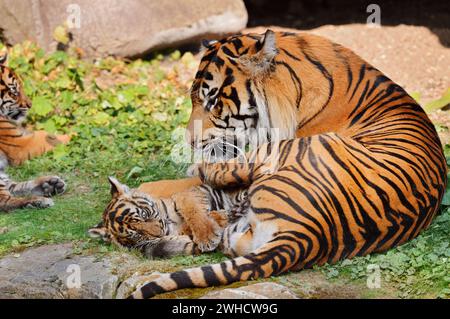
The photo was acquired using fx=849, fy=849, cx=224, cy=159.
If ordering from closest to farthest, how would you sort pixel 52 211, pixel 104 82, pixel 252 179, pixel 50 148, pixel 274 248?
pixel 274 248
pixel 252 179
pixel 52 211
pixel 50 148
pixel 104 82

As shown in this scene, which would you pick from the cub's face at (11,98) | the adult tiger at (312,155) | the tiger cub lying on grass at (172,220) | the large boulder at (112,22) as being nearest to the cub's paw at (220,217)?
the tiger cub lying on grass at (172,220)

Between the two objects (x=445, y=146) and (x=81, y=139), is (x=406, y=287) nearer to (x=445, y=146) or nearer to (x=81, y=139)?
(x=445, y=146)

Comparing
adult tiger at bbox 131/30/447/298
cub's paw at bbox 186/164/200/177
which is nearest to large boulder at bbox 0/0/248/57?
cub's paw at bbox 186/164/200/177

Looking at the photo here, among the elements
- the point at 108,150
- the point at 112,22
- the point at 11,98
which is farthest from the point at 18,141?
the point at 112,22

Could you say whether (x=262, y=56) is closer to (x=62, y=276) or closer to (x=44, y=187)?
(x=62, y=276)

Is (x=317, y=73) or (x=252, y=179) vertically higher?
(x=317, y=73)

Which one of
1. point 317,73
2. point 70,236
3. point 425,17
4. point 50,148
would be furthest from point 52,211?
point 425,17

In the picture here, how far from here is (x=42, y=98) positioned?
834 cm

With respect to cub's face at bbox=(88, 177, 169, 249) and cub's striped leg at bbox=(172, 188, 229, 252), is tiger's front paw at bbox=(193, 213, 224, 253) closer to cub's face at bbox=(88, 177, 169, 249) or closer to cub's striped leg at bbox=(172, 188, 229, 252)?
cub's striped leg at bbox=(172, 188, 229, 252)

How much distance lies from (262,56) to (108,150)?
280cm

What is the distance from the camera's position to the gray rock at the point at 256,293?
172 inches

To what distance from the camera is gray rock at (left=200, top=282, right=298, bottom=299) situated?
4.38m

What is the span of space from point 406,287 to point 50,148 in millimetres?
3957

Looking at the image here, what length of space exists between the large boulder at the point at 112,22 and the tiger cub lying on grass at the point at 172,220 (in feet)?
12.7
